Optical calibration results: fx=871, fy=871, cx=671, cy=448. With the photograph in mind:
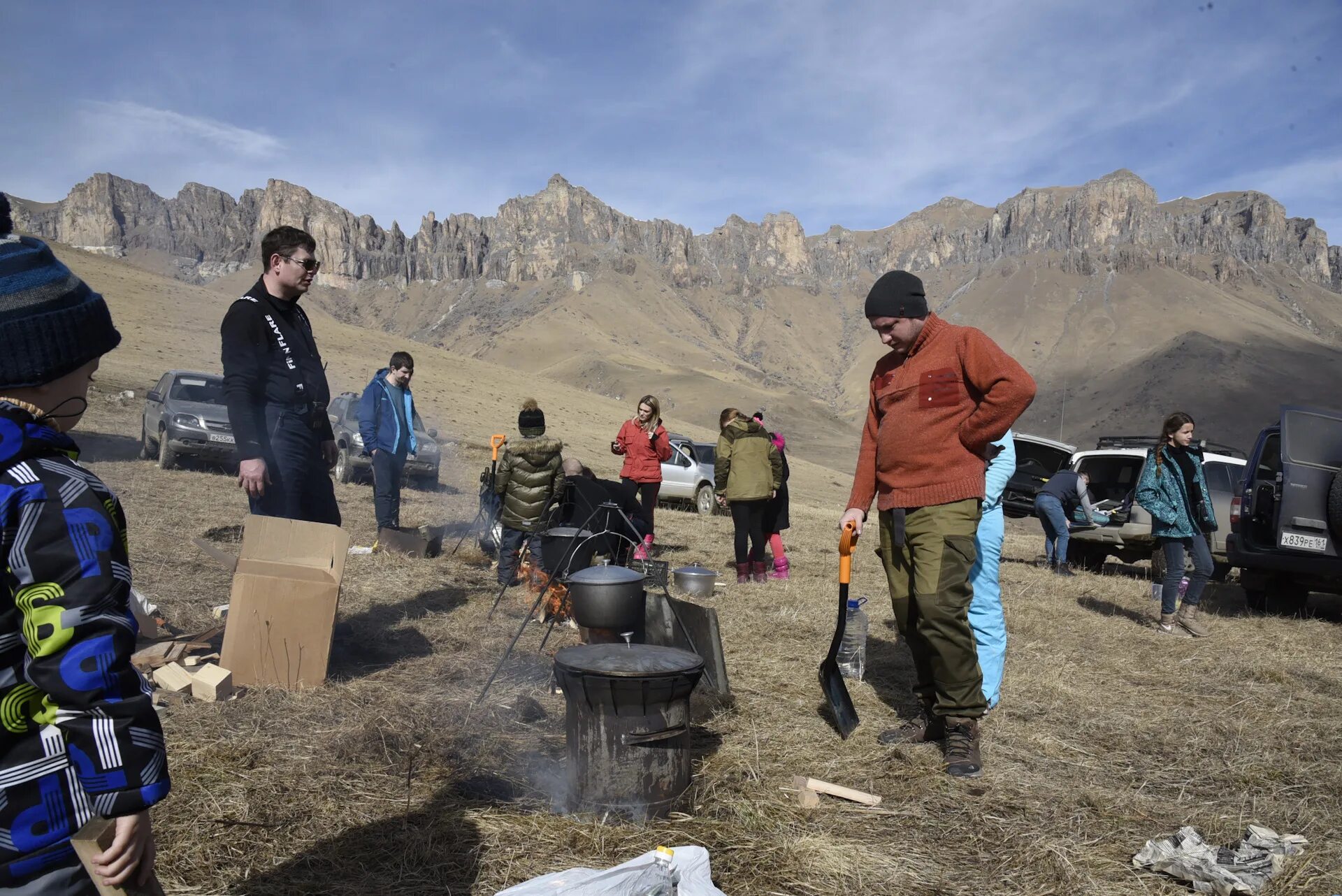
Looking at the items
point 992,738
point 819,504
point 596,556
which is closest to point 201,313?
point 819,504

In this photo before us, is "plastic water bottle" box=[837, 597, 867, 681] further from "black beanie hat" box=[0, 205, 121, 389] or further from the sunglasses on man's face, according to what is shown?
"black beanie hat" box=[0, 205, 121, 389]

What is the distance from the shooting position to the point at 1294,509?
26.6ft

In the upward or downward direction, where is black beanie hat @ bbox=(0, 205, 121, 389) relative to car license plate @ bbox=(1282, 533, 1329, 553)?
upward

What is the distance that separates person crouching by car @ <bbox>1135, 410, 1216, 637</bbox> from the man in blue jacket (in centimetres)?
698

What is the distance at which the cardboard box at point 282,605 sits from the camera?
14.5 feet

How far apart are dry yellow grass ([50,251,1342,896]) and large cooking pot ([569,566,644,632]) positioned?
58 centimetres

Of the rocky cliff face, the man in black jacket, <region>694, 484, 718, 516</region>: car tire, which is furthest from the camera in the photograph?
the rocky cliff face

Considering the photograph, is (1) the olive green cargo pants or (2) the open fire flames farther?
(2) the open fire flames

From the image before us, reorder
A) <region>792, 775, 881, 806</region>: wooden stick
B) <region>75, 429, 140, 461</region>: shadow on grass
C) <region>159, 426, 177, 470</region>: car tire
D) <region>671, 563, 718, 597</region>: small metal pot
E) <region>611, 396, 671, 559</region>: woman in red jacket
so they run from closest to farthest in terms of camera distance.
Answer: <region>792, 775, 881, 806</region>: wooden stick
<region>671, 563, 718, 597</region>: small metal pot
<region>611, 396, 671, 559</region>: woman in red jacket
<region>159, 426, 177, 470</region>: car tire
<region>75, 429, 140, 461</region>: shadow on grass

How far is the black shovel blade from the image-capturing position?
4.34m

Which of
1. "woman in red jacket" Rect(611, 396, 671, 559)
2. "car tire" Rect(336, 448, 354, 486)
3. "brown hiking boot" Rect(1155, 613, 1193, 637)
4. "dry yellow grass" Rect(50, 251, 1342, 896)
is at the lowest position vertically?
"dry yellow grass" Rect(50, 251, 1342, 896)

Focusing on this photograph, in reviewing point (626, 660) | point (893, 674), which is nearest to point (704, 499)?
point (893, 674)

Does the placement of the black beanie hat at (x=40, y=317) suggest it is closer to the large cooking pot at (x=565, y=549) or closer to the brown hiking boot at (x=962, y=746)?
the brown hiking boot at (x=962, y=746)

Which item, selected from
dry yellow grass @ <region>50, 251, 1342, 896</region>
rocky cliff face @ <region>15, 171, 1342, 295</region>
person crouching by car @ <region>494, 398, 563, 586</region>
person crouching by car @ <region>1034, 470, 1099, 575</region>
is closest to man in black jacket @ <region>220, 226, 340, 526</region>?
dry yellow grass @ <region>50, 251, 1342, 896</region>
